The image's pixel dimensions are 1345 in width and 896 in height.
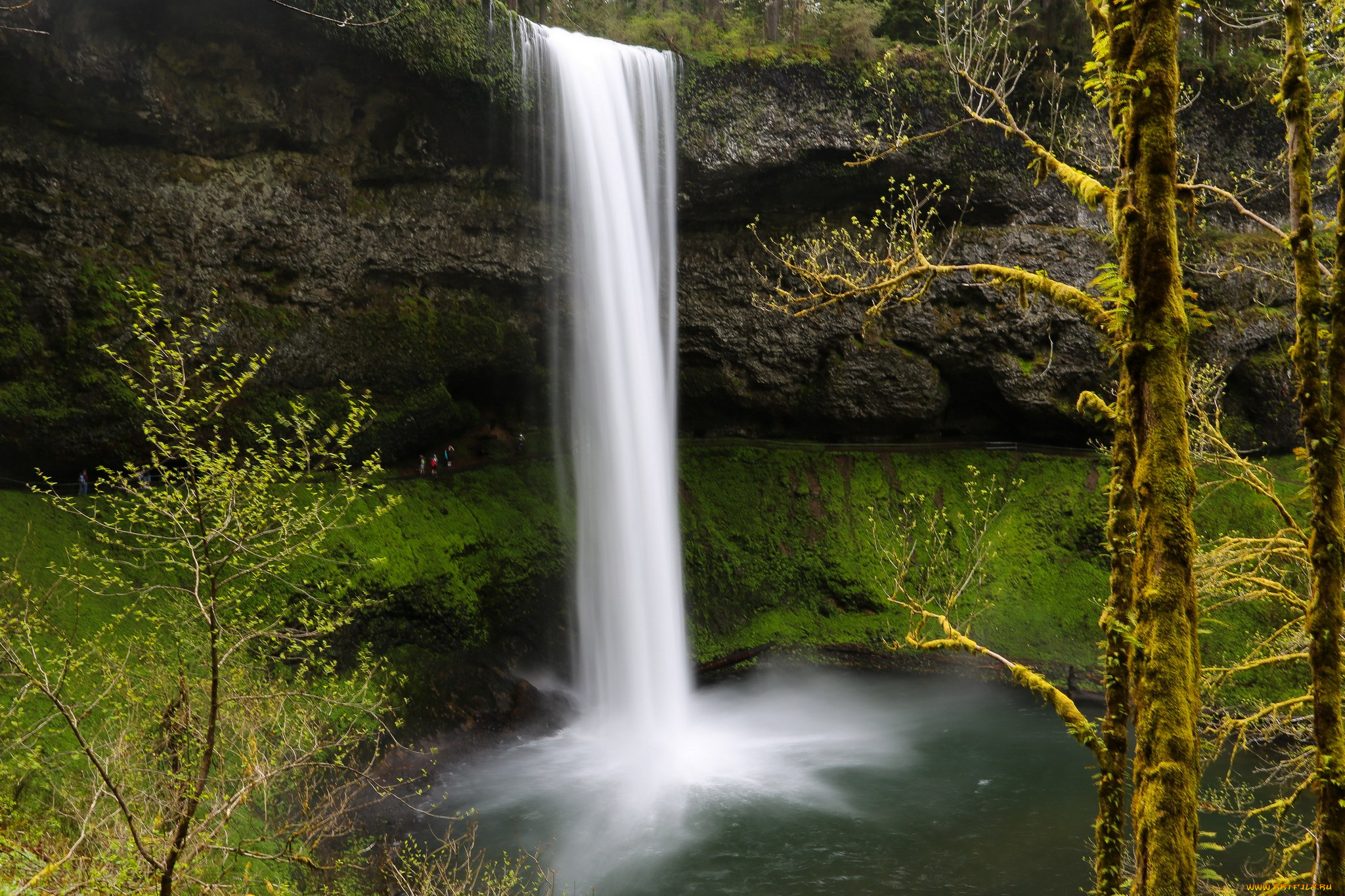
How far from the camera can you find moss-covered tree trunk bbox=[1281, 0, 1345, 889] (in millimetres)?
4266

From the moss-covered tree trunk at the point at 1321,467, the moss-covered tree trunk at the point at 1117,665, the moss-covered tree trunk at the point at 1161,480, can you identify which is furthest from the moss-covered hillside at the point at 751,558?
the moss-covered tree trunk at the point at 1161,480

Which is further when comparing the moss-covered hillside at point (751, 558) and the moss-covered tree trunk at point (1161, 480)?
the moss-covered hillside at point (751, 558)

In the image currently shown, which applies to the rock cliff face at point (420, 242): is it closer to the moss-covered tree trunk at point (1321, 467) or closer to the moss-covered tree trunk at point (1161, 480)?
the moss-covered tree trunk at point (1321, 467)

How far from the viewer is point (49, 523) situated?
1736cm

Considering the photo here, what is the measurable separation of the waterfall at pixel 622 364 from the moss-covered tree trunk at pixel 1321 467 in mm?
17364

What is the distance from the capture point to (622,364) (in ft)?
75.6

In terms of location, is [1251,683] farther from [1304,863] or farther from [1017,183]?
[1017,183]

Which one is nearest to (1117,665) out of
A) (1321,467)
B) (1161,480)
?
(1161,480)

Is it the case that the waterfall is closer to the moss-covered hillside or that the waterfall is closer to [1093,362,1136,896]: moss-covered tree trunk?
the moss-covered hillside

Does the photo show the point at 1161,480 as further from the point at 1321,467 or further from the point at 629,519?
the point at 629,519

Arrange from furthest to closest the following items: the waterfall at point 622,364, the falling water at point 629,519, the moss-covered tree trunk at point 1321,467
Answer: the waterfall at point 622,364
the falling water at point 629,519
the moss-covered tree trunk at point 1321,467

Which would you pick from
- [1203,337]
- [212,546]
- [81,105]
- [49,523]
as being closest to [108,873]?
[212,546]

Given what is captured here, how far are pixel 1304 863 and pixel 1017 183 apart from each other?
739 inches

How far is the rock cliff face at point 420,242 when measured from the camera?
704 inches
